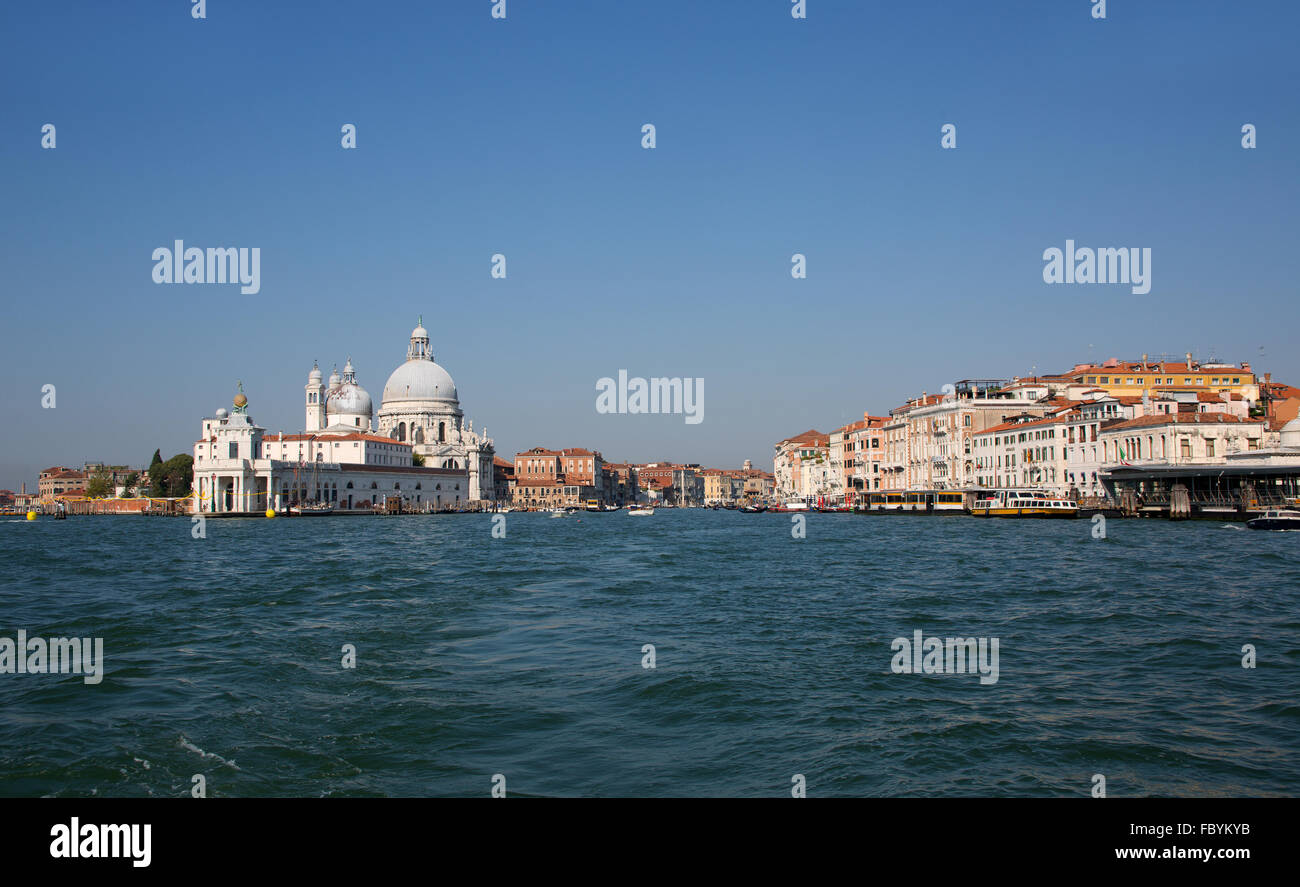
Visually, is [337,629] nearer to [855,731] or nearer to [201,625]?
[201,625]

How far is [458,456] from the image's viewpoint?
109 meters

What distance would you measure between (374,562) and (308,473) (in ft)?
204

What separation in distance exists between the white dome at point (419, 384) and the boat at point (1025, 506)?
231ft

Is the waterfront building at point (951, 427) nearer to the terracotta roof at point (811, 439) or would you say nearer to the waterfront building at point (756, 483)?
the terracotta roof at point (811, 439)

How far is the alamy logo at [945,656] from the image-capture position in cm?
981

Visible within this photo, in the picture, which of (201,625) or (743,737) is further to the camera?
(201,625)

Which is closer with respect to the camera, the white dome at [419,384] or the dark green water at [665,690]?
the dark green water at [665,690]

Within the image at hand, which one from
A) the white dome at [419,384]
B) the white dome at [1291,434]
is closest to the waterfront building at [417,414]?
the white dome at [419,384]

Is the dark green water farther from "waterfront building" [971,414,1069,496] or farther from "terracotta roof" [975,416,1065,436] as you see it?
"terracotta roof" [975,416,1065,436]

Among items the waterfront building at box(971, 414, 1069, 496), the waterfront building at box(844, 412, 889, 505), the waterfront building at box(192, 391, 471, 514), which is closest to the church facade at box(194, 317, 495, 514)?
the waterfront building at box(192, 391, 471, 514)
